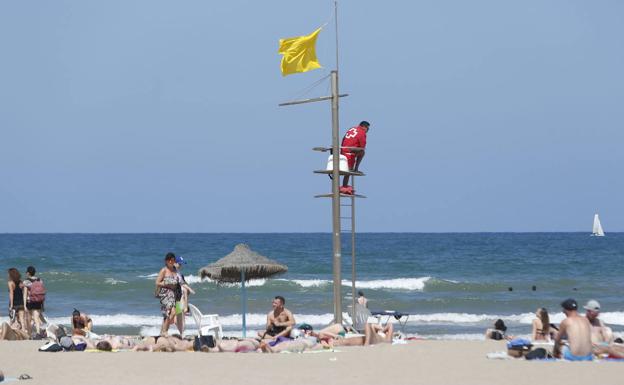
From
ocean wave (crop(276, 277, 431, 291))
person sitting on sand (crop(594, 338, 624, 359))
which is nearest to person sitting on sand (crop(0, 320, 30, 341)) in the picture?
person sitting on sand (crop(594, 338, 624, 359))

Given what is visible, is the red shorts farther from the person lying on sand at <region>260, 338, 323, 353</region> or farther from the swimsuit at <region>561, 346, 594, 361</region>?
the swimsuit at <region>561, 346, 594, 361</region>

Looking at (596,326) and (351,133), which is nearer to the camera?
(596,326)

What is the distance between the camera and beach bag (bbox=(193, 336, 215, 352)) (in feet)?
45.4

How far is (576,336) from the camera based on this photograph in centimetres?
1220

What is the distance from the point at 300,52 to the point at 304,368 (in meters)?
5.43

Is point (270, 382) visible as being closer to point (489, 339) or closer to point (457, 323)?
point (489, 339)

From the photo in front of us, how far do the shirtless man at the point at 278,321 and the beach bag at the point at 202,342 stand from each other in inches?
37.7

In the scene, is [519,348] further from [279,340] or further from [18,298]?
[18,298]

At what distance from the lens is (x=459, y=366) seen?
486 inches

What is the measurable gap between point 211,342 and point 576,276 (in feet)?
105

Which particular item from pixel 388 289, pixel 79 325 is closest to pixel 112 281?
pixel 388 289

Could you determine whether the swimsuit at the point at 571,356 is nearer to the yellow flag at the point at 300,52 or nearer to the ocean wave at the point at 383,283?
the yellow flag at the point at 300,52

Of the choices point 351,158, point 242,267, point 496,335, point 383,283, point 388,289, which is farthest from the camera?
point 383,283

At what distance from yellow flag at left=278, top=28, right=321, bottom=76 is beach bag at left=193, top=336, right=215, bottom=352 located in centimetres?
447
